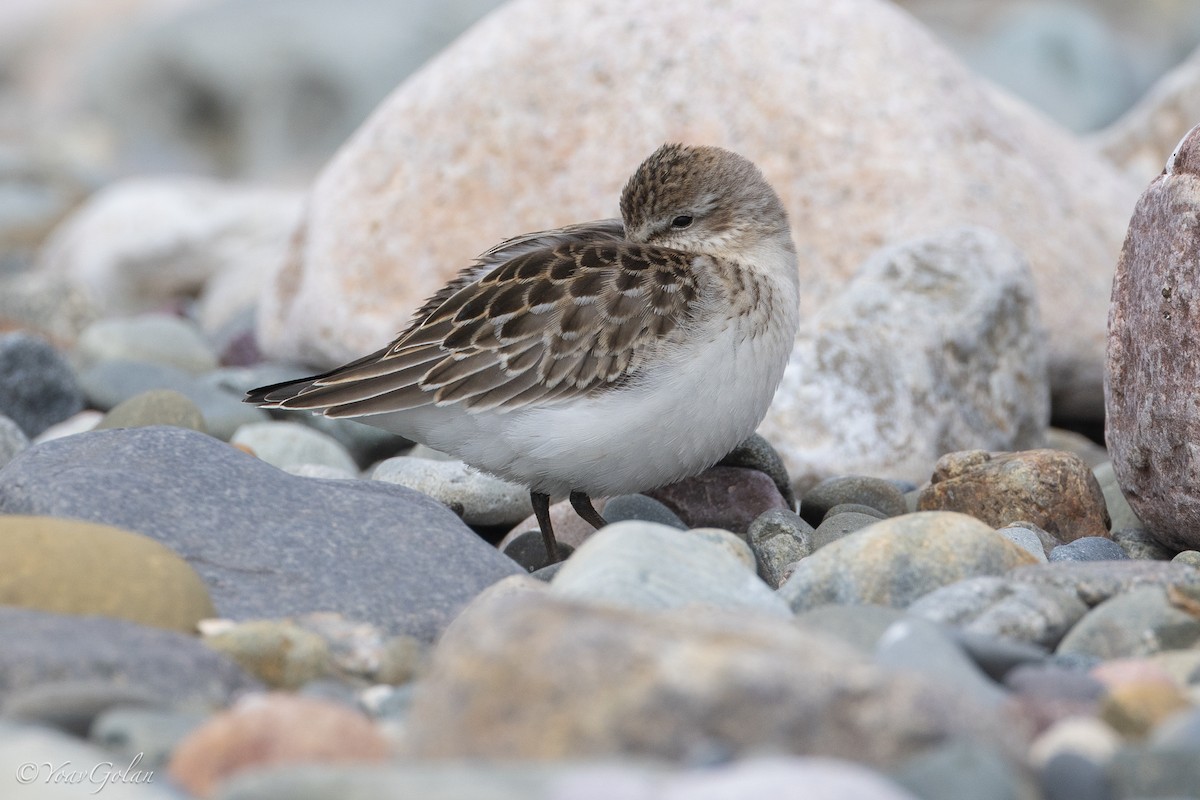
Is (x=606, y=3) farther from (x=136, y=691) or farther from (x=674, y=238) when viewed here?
(x=136, y=691)

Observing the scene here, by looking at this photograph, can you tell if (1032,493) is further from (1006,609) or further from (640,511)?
(1006,609)

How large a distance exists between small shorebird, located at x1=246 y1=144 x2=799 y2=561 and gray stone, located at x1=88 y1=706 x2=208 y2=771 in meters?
2.51

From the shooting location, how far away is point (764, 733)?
279 cm

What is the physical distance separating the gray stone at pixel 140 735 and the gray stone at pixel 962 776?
1.61 meters

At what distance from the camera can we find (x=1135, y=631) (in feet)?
12.8

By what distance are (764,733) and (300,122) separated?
2192cm

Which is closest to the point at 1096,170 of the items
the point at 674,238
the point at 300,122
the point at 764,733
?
the point at 674,238

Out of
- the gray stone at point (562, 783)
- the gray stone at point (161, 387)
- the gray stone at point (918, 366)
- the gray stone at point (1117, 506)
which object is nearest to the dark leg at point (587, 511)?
the gray stone at point (918, 366)

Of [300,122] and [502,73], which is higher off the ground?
[502,73]

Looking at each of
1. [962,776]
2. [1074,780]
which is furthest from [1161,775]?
[962,776]

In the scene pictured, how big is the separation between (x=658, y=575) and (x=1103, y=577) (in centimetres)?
140

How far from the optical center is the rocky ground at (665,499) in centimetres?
283

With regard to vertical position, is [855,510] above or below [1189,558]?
below

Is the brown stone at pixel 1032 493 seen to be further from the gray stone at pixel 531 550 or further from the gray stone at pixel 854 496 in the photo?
the gray stone at pixel 531 550
